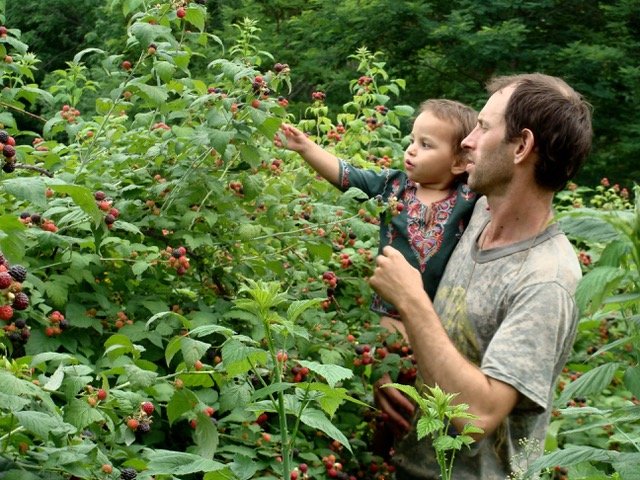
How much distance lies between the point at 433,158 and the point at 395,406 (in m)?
0.92

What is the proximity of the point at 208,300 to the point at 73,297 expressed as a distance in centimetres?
50

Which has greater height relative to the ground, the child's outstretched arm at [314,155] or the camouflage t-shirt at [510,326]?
the child's outstretched arm at [314,155]

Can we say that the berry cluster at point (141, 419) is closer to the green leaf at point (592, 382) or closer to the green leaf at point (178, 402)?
the green leaf at point (178, 402)

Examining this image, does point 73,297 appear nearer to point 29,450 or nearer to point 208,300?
point 208,300

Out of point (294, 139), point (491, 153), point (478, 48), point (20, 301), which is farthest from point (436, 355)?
point (478, 48)

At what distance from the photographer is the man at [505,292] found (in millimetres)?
3154

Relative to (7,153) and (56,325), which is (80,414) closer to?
(7,153)

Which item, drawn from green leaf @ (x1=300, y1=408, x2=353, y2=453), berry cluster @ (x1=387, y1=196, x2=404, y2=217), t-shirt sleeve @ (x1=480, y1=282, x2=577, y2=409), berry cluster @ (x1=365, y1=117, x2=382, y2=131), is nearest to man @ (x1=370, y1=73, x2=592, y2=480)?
t-shirt sleeve @ (x1=480, y1=282, x2=577, y2=409)

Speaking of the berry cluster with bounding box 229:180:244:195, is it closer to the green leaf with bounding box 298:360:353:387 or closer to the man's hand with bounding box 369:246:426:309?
the man's hand with bounding box 369:246:426:309

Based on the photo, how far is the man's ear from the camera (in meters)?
3.42

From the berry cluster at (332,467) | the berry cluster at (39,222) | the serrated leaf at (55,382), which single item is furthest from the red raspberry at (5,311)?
the berry cluster at (332,467)

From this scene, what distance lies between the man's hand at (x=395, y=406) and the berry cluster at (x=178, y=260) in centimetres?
76

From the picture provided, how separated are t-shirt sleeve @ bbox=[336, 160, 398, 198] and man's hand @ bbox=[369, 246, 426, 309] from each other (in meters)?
0.70

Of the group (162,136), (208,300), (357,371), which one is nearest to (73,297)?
(208,300)
